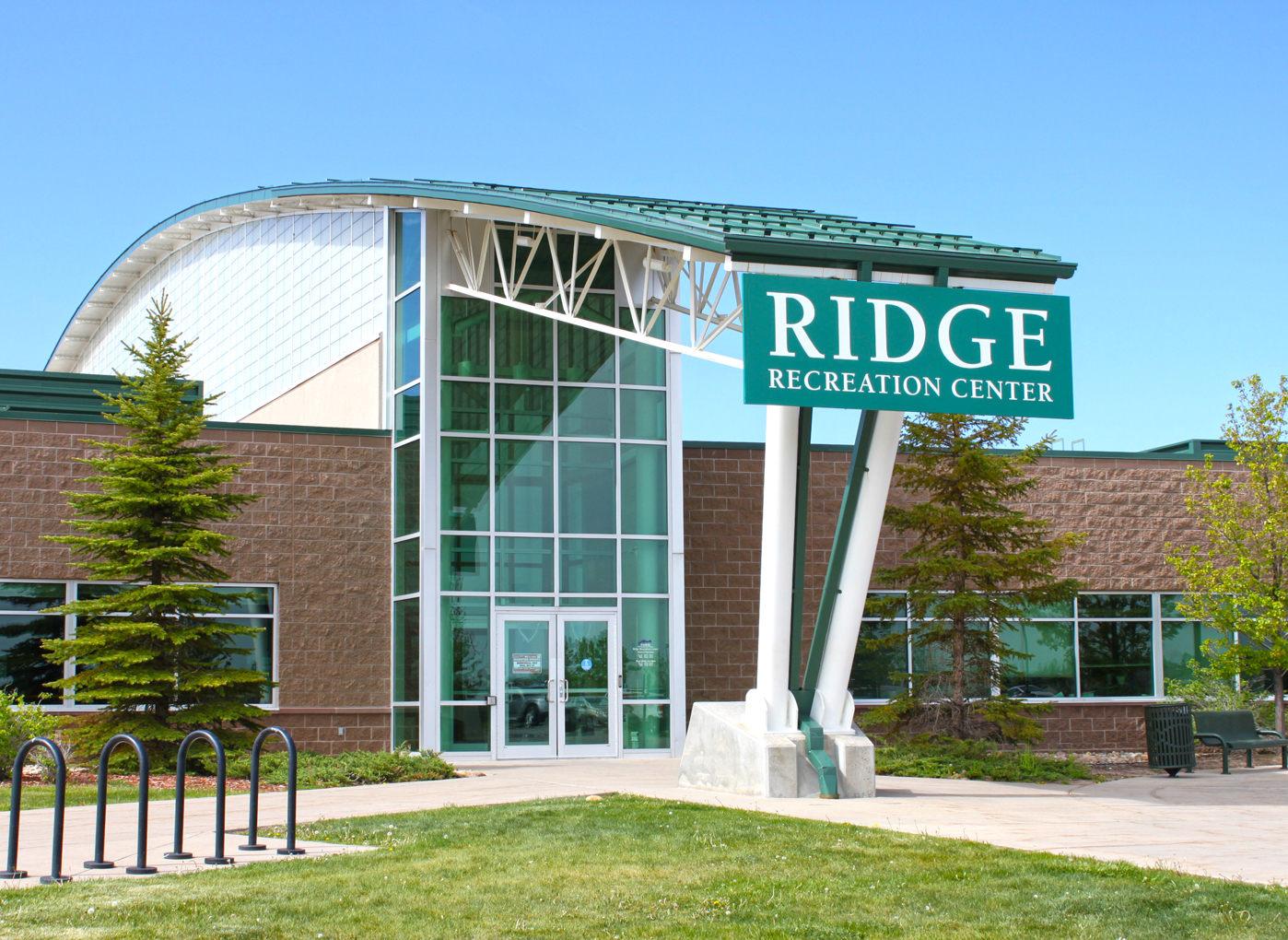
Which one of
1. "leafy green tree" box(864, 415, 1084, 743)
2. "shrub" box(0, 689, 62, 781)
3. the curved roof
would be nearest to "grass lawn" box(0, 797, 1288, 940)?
the curved roof

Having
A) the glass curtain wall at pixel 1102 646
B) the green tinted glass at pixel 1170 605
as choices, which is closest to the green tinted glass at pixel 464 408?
the glass curtain wall at pixel 1102 646

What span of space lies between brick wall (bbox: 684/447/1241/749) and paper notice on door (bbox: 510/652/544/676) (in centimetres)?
282

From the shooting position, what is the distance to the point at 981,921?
6.90m

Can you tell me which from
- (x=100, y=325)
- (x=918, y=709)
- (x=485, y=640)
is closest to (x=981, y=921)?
(x=918, y=709)

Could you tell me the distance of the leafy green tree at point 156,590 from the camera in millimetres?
16828

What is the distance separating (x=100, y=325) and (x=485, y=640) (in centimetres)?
2431

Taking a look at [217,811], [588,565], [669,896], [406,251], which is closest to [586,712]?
[588,565]

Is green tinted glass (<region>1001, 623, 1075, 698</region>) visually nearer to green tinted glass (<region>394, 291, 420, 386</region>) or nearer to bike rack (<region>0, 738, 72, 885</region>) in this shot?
green tinted glass (<region>394, 291, 420, 386</region>)

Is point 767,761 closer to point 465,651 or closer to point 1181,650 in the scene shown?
point 465,651

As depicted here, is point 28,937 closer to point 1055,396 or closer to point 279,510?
point 1055,396

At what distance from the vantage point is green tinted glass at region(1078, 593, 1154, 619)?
927 inches

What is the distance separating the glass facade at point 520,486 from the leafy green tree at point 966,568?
4.00 m

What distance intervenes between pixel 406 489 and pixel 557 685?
3884 millimetres

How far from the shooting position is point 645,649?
20828 mm
